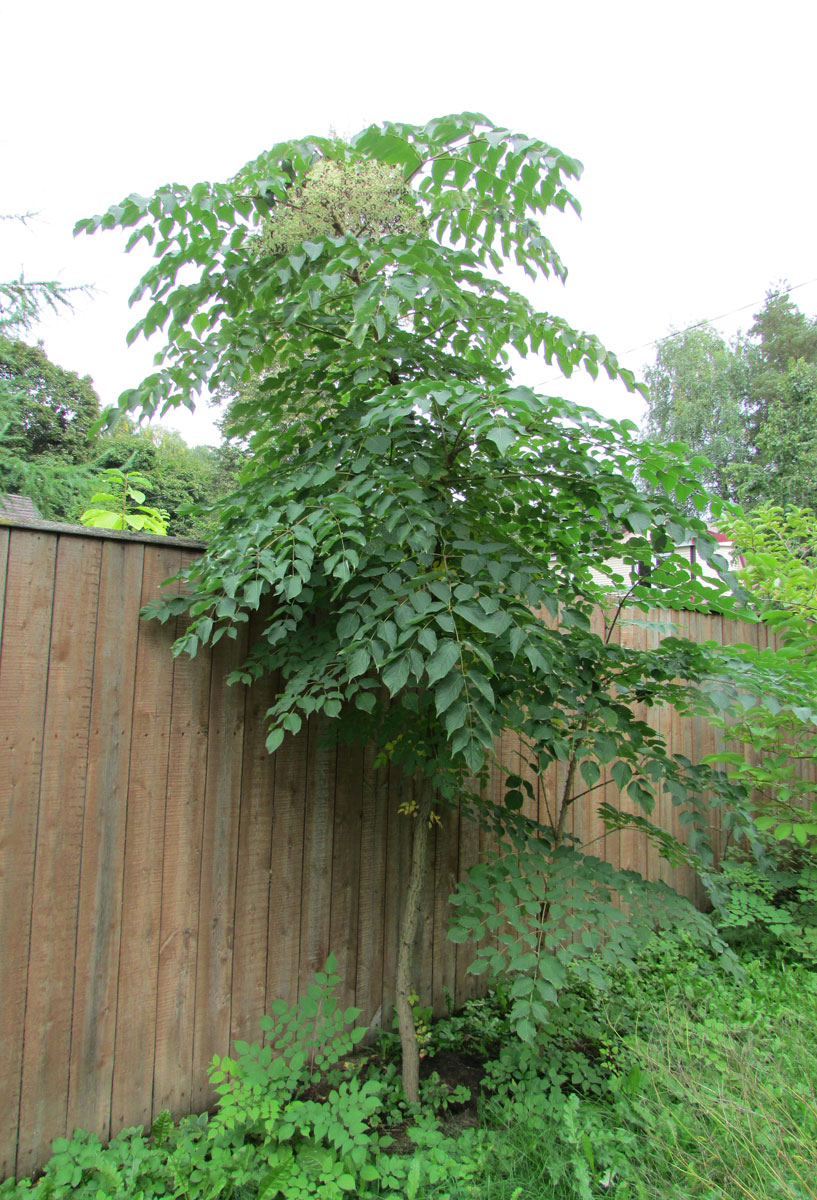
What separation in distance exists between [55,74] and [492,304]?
681cm

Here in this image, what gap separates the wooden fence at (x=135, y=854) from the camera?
1768mm

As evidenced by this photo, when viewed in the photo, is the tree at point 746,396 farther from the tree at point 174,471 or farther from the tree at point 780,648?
the tree at point 780,648

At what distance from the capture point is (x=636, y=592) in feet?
7.48

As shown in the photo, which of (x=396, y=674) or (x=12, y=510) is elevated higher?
(x=12, y=510)

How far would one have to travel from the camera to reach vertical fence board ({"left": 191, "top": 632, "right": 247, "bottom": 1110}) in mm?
2061

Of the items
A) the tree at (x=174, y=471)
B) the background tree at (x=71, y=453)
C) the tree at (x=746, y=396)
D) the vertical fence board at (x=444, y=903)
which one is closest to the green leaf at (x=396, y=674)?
the background tree at (x=71, y=453)

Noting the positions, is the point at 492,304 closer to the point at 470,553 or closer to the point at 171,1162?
the point at 470,553

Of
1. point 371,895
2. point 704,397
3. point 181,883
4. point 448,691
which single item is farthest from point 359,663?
point 704,397

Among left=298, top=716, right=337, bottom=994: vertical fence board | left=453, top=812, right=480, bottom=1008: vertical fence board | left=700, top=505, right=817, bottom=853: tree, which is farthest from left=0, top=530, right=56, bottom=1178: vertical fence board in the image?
left=700, top=505, right=817, bottom=853: tree

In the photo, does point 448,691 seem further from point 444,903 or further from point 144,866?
point 444,903

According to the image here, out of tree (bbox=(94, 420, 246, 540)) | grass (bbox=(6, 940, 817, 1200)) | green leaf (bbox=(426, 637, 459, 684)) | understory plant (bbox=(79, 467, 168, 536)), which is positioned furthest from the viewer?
tree (bbox=(94, 420, 246, 540))

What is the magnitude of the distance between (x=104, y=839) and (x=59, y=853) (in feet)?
0.39

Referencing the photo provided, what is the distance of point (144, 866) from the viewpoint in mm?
1973

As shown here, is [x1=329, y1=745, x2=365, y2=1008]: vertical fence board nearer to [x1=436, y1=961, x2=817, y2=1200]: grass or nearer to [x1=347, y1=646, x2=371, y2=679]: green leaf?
[x1=436, y1=961, x2=817, y2=1200]: grass
